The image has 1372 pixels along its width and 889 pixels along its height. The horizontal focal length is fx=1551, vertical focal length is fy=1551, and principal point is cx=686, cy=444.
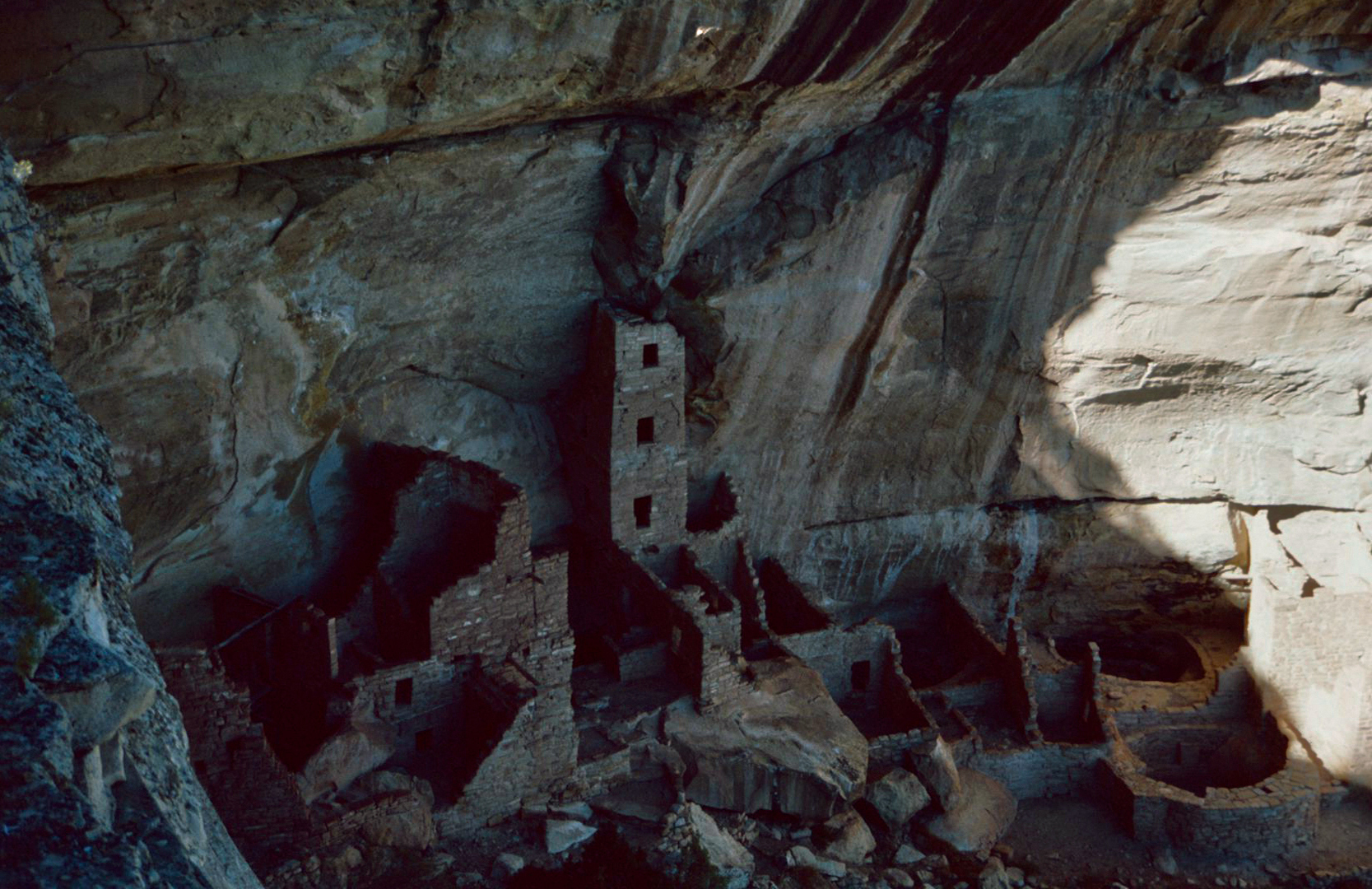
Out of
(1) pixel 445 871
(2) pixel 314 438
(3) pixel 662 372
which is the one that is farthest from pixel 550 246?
(1) pixel 445 871

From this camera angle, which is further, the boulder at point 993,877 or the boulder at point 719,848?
the boulder at point 993,877

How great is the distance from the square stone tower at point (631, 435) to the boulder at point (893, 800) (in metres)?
3.25

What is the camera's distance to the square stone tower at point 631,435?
15.0 metres

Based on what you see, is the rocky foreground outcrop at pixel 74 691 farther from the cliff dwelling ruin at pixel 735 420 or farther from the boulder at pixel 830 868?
the boulder at pixel 830 868

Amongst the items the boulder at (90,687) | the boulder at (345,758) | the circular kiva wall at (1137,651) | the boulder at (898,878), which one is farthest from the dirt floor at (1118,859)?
the boulder at (90,687)

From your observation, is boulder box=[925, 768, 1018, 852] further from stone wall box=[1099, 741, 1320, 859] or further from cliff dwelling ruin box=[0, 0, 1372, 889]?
stone wall box=[1099, 741, 1320, 859]

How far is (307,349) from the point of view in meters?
13.2

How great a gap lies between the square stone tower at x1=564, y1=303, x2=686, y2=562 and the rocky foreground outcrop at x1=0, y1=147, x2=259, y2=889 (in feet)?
29.3

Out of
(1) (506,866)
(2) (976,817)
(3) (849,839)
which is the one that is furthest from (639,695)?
(2) (976,817)

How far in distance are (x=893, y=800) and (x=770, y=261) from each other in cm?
534

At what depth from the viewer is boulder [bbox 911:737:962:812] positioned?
15.1m

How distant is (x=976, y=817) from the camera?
15266 mm

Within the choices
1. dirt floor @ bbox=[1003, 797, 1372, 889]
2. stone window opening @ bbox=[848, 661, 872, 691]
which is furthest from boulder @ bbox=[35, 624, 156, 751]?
stone window opening @ bbox=[848, 661, 872, 691]

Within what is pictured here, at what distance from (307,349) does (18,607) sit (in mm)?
8990
